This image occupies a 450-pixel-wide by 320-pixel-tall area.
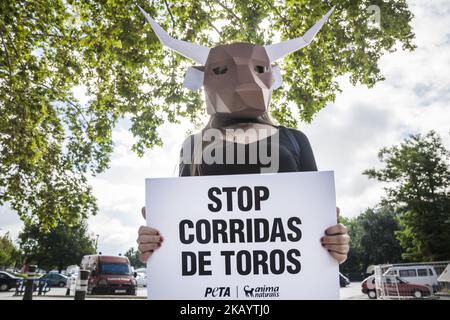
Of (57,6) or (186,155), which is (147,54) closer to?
(57,6)

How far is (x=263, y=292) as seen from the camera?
1.81m

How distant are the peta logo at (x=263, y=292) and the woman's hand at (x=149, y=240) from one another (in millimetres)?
518

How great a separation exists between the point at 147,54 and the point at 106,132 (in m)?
2.58

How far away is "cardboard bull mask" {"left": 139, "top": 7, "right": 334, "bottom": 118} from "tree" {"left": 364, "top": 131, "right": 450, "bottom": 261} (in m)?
32.7

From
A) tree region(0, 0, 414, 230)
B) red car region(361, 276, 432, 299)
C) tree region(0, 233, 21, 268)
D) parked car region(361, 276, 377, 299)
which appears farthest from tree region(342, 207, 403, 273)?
tree region(0, 233, 21, 268)

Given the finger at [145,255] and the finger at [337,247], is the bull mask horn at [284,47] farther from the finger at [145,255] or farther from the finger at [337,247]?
the finger at [145,255]

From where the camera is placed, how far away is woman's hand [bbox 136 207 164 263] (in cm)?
189

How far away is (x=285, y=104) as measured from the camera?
8.17 meters

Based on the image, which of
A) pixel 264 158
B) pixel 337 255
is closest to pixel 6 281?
pixel 264 158

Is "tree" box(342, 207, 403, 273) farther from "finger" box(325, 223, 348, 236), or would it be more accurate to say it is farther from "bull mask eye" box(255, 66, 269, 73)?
"finger" box(325, 223, 348, 236)

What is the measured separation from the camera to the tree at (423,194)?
30438 millimetres

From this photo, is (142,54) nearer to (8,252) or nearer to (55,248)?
(55,248)

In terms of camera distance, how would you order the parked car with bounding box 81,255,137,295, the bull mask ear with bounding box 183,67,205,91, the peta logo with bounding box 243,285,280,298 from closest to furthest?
1. the peta logo with bounding box 243,285,280,298
2. the bull mask ear with bounding box 183,67,205,91
3. the parked car with bounding box 81,255,137,295

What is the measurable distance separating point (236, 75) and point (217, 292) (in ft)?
4.87
